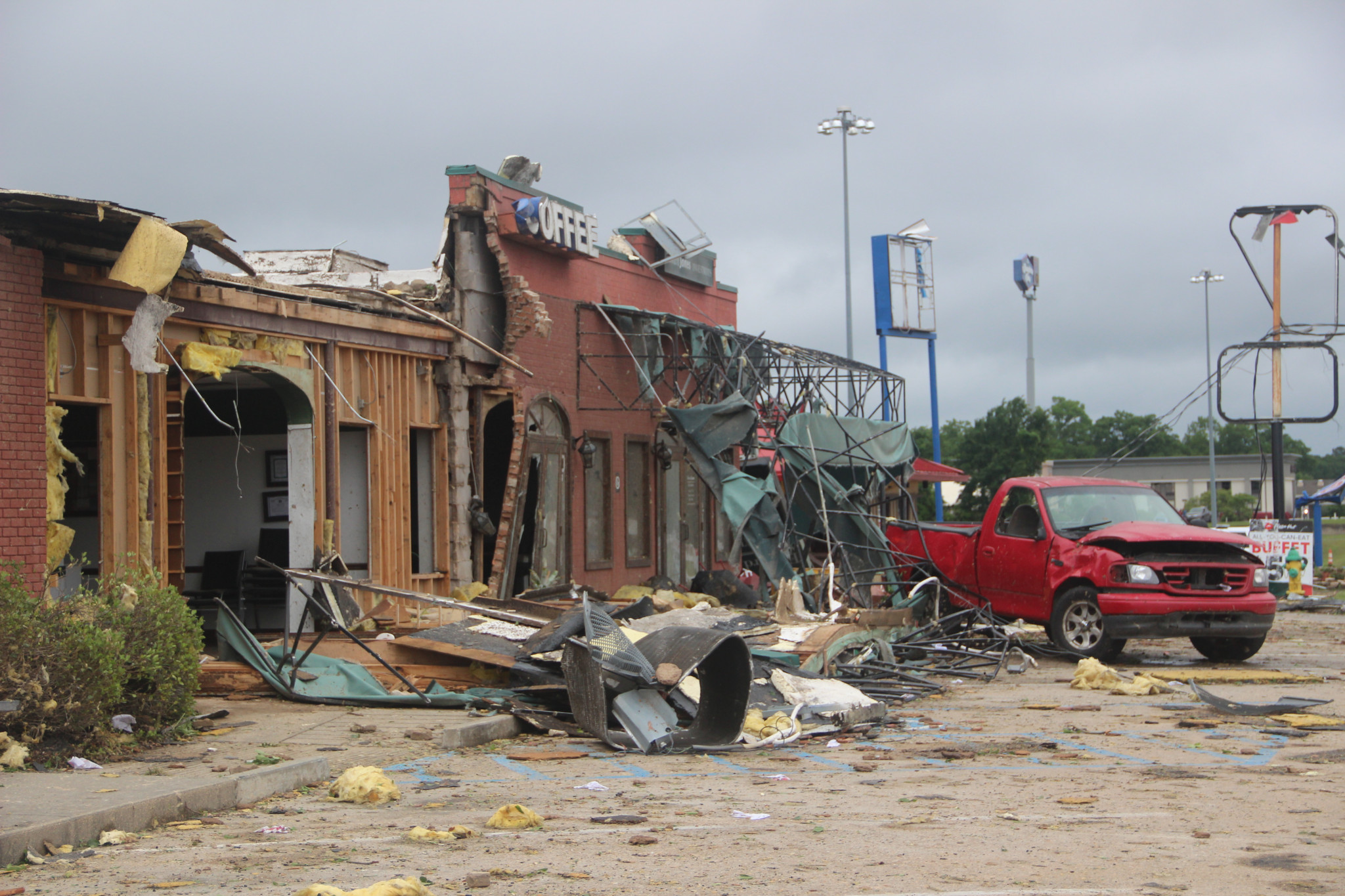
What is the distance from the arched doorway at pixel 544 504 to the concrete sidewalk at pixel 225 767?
716 centimetres

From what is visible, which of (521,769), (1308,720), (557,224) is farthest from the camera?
(557,224)

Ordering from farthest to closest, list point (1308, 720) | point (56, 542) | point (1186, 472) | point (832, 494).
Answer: point (1186, 472) < point (832, 494) < point (56, 542) < point (1308, 720)

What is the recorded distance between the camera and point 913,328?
3575 centimetres

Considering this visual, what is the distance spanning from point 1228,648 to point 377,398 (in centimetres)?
1019

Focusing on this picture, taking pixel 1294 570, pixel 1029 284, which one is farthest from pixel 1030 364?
pixel 1294 570

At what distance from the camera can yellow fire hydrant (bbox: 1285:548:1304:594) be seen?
2598cm

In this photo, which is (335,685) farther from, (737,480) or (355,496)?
(737,480)

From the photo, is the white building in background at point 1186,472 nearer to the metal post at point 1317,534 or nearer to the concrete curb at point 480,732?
the metal post at point 1317,534

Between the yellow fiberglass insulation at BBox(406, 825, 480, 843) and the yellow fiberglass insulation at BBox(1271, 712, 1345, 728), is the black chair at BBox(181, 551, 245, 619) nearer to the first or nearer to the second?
the yellow fiberglass insulation at BBox(406, 825, 480, 843)

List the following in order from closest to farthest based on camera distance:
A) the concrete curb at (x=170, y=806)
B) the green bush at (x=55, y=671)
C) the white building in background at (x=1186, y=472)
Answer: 1. the concrete curb at (x=170, y=806)
2. the green bush at (x=55, y=671)
3. the white building in background at (x=1186, y=472)

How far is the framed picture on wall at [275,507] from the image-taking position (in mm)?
16156

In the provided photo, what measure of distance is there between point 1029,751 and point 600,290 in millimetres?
12135

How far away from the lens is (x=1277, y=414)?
1182 inches

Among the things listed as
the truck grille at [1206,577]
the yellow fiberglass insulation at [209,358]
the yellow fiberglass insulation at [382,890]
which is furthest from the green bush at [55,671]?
the truck grille at [1206,577]
